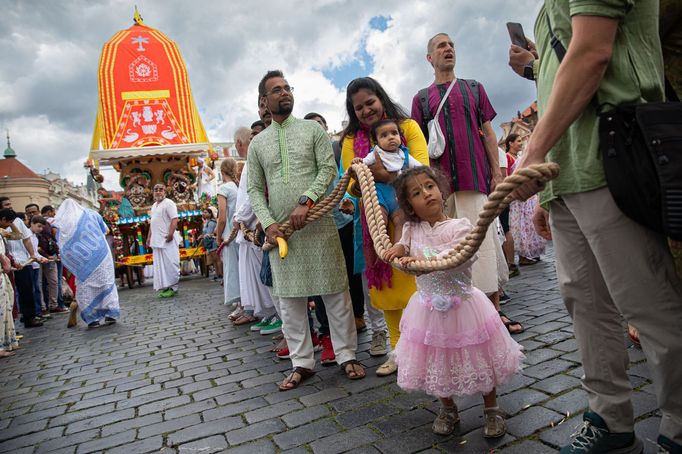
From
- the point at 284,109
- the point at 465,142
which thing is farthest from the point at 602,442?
the point at 284,109

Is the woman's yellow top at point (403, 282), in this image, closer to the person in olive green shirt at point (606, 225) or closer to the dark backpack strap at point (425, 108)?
the dark backpack strap at point (425, 108)

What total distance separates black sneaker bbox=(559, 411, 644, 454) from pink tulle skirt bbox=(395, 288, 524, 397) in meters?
0.38

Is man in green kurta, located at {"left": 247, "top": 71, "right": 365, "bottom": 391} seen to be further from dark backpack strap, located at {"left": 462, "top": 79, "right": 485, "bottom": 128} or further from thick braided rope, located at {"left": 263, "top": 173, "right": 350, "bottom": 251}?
dark backpack strap, located at {"left": 462, "top": 79, "right": 485, "bottom": 128}

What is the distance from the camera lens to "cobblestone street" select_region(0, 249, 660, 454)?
2.32 meters

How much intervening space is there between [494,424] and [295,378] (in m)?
1.57

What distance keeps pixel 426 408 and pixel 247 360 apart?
211 centimetres

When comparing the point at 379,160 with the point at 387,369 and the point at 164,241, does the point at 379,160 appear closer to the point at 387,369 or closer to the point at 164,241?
the point at 387,369

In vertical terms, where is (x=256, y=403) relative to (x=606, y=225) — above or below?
below

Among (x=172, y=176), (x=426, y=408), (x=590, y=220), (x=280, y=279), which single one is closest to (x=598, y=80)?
(x=590, y=220)

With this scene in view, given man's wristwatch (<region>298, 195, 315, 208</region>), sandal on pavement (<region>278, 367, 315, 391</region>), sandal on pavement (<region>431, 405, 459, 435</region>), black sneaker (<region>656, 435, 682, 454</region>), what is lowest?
sandal on pavement (<region>278, 367, 315, 391</region>)

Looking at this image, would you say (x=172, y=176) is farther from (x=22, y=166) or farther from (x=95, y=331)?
(x=22, y=166)

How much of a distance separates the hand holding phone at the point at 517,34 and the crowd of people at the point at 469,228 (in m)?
0.05

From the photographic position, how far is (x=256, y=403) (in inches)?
122

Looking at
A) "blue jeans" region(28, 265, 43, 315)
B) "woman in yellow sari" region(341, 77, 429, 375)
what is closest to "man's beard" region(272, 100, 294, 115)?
"woman in yellow sari" region(341, 77, 429, 375)
